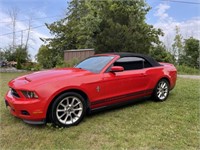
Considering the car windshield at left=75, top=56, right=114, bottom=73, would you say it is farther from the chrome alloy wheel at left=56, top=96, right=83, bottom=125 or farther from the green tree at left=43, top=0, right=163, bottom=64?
the green tree at left=43, top=0, right=163, bottom=64

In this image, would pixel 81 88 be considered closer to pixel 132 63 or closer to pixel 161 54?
pixel 132 63

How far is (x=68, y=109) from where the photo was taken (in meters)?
3.51

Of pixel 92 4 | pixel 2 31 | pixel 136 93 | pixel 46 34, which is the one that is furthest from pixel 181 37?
pixel 2 31

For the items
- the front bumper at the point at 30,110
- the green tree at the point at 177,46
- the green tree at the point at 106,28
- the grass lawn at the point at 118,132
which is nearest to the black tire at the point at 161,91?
the grass lawn at the point at 118,132

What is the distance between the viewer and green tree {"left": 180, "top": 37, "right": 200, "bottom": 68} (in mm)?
17766

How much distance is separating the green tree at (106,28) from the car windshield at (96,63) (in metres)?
9.29

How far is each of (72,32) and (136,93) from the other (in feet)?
59.9

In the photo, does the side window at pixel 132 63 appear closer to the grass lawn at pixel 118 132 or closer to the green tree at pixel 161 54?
the grass lawn at pixel 118 132

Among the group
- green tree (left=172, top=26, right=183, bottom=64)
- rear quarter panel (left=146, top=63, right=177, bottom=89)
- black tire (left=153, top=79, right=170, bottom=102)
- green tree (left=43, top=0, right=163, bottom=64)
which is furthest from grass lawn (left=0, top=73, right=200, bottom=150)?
green tree (left=172, top=26, right=183, bottom=64)

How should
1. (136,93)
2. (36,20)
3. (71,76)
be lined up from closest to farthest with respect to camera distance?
(71,76)
(136,93)
(36,20)

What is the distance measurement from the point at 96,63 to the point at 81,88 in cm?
95

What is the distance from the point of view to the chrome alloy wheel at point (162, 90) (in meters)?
4.98

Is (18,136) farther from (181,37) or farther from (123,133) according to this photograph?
(181,37)

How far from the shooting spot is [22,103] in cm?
330
